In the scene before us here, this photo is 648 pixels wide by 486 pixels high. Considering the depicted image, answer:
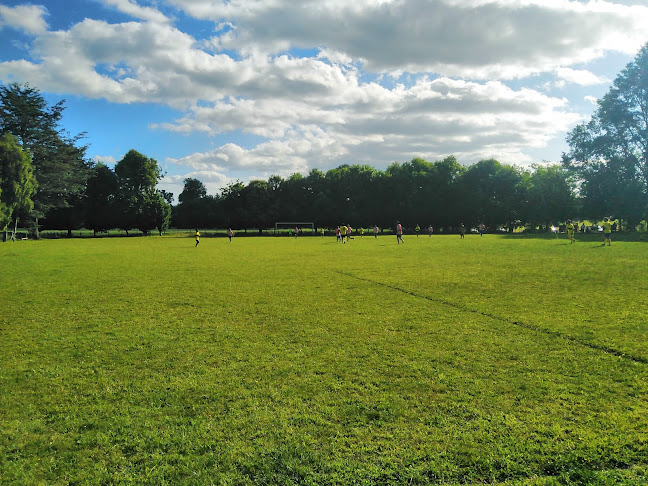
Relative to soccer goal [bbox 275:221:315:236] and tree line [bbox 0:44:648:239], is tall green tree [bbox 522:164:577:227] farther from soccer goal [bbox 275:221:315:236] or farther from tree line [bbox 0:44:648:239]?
soccer goal [bbox 275:221:315:236]

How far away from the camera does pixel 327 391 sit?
5.36 meters

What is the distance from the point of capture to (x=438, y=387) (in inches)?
214

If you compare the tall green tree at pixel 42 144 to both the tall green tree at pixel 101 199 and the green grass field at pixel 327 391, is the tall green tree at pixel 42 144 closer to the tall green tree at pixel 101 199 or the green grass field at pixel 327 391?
the tall green tree at pixel 101 199

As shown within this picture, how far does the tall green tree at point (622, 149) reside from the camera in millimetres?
53969

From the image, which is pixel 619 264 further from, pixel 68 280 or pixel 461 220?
pixel 461 220

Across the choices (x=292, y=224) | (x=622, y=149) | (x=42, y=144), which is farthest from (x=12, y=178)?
(x=622, y=149)

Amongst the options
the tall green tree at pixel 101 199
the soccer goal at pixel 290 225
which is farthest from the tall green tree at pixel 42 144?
the soccer goal at pixel 290 225

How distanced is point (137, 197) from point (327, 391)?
84056mm

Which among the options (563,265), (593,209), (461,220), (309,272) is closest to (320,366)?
(309,272)

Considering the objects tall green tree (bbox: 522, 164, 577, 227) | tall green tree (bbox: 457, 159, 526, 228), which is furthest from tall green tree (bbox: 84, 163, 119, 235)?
tall green tree (bbox: 522, 164, 577, 227)

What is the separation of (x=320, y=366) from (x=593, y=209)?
64372mm

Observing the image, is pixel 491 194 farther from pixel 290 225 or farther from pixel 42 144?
pixel 42 144

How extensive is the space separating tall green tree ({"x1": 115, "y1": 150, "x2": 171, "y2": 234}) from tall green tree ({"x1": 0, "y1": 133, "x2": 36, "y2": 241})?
90.0 ft

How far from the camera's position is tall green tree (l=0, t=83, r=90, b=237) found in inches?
2296
